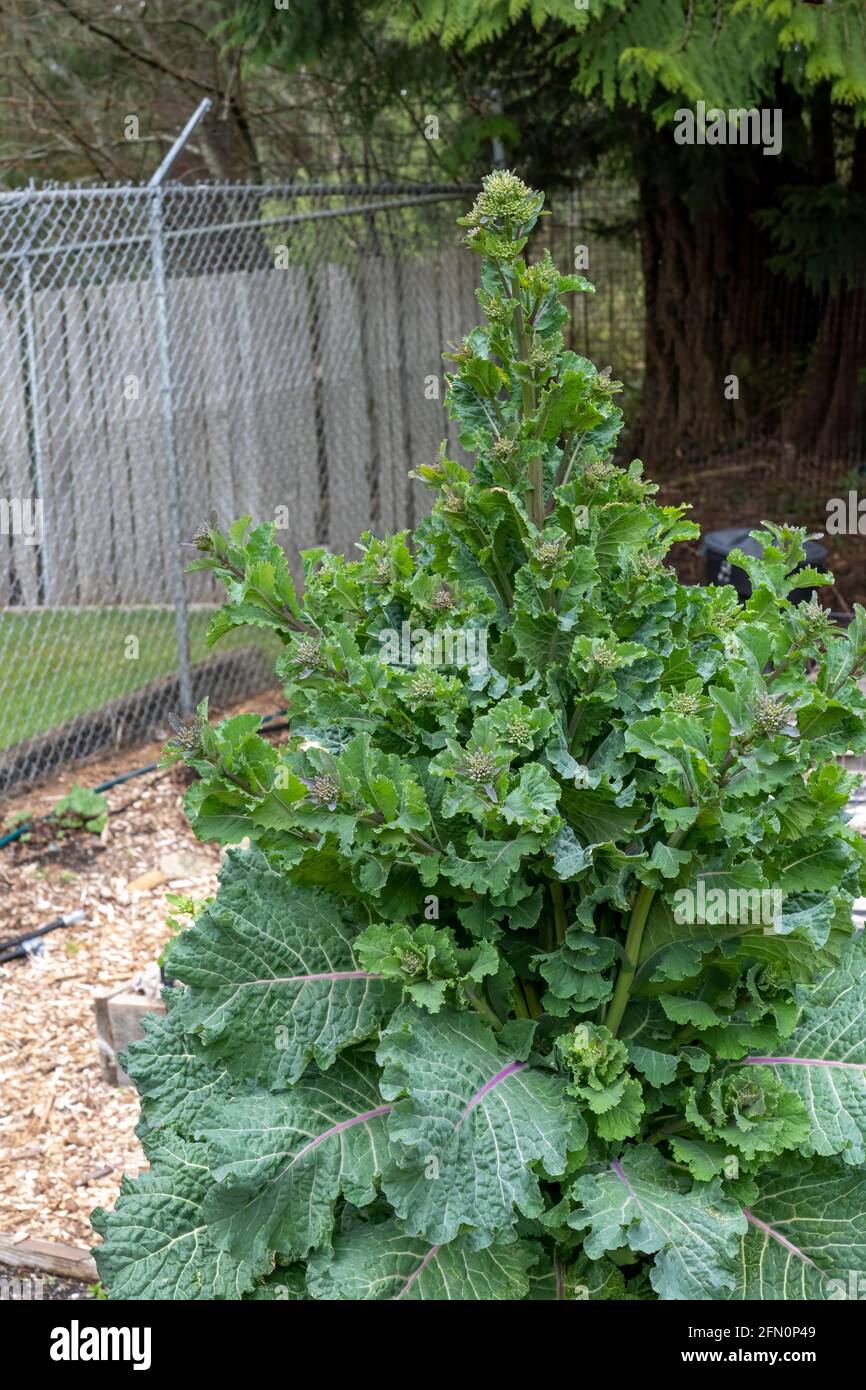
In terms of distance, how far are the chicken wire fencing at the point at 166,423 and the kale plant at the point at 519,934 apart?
4430 millimetres

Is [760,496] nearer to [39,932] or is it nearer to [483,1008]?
[39,932]

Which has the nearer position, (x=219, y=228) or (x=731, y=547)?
(x=219, y=228)

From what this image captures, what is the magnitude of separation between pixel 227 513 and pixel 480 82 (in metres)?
3.78

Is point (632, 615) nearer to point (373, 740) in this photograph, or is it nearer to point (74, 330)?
point (373, 740)

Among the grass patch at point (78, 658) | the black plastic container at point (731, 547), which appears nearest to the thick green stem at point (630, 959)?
the grass patch at point (78, 658)

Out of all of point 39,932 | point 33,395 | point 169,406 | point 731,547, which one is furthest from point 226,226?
point 39,932

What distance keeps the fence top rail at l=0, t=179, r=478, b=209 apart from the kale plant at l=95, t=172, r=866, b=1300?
3973mm

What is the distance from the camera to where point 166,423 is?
21.5 ft

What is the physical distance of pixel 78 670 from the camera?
7.46m

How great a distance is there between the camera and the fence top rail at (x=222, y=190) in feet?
18.4

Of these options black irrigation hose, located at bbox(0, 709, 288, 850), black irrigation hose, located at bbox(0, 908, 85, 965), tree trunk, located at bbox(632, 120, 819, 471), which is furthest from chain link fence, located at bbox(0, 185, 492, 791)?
tree trunk, located at bbox(632, 120, 819, 471)

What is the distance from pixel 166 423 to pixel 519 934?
4863 mm

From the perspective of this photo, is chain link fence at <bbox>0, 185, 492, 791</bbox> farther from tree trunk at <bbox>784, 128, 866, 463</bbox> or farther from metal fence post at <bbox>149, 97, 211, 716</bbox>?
tree trunk at <bbox>784, 128, 866, 463</bbox>

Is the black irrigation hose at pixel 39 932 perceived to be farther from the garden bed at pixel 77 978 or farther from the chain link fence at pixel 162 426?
the chain link fence at pixel 162 426
